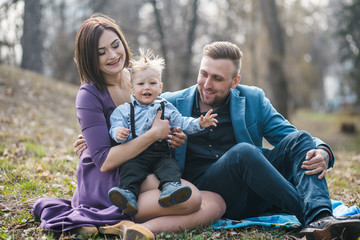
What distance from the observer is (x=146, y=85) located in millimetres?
3182

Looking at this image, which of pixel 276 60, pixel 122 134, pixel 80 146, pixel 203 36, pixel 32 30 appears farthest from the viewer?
pixel 203 36

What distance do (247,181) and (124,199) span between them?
1.04 metres

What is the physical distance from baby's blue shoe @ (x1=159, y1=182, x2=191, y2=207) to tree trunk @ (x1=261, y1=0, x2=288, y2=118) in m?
10.3

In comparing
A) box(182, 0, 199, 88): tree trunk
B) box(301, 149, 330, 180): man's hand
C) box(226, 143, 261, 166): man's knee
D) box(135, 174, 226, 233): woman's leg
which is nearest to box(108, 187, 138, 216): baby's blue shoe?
box(135, 174, 226, 233): woman's leg

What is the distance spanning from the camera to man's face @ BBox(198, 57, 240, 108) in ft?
12.0

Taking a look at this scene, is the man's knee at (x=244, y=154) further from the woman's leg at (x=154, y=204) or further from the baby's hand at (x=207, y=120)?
the woman's leg at (x=154, y=204)

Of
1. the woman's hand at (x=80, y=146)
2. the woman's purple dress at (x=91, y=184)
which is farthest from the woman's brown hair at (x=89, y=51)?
the woman's hand at (x=80, y=146)

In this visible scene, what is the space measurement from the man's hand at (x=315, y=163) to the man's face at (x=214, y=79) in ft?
3.58

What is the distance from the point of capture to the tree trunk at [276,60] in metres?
12.6

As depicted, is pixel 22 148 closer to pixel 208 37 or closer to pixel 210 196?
pixel 210 196

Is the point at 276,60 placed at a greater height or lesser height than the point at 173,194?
greater

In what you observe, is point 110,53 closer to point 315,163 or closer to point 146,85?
point 146,85

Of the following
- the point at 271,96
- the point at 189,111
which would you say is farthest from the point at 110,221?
the point at 271,96

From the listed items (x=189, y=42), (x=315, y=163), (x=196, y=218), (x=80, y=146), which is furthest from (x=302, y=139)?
(x=189, y=42)
